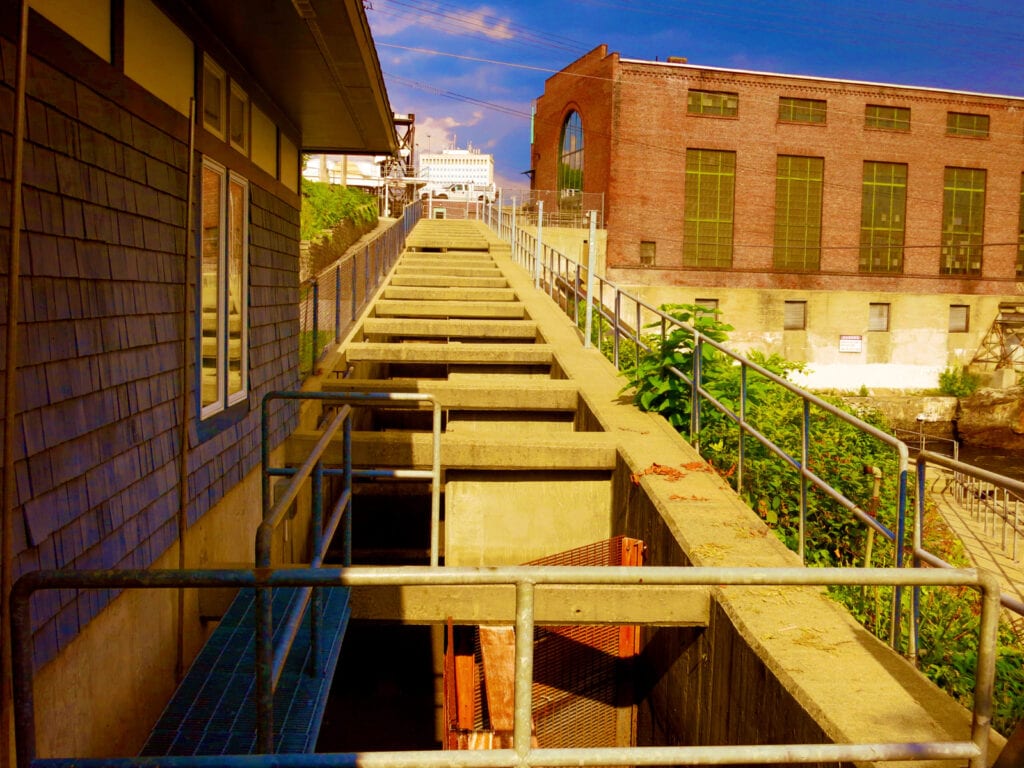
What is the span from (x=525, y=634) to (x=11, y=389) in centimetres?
200

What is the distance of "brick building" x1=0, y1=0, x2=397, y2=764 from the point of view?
11.1 ft

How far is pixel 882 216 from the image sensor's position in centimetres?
3872

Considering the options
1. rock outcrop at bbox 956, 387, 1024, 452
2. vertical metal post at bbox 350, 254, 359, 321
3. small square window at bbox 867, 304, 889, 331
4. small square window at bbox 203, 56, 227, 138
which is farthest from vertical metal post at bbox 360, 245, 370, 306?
rock outcrop at bbox 956, 387, 1024, 452

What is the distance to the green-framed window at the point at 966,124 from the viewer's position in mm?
38812

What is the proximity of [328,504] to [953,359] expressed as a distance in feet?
121

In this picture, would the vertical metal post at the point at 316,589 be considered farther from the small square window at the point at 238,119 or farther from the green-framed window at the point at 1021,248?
the green-framed window at the point at 1021,248

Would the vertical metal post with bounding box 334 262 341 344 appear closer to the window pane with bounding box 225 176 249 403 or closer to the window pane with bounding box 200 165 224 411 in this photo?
the window pane with bounding box 225 176 249 403

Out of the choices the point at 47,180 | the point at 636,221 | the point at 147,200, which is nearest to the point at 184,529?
the point at 147,200

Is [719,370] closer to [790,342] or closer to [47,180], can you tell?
[47,180]

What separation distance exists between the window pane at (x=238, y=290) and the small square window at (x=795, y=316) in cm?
3445

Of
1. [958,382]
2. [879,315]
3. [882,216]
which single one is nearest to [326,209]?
[882,216]

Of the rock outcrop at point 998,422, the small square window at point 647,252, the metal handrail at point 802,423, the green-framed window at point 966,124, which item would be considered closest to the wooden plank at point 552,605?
the metal handrail at point 802,423

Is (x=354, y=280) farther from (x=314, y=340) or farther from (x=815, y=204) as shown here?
(x=815, y=204)

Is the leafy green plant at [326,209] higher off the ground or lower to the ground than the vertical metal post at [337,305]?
higher
